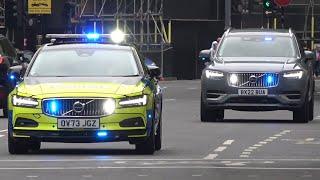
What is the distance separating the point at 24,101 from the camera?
1465 cm

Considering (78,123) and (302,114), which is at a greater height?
(78,123)

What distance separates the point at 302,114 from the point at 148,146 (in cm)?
827

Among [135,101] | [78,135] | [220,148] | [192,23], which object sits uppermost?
[135,101]

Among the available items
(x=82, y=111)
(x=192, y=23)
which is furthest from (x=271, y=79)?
(x=192, y=23)

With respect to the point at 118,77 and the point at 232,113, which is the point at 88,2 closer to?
the point at 232,113

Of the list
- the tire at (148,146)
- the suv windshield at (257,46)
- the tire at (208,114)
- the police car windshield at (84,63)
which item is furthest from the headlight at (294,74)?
the tire at (148,146)

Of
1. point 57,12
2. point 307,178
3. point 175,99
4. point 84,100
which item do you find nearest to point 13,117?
point 84,100

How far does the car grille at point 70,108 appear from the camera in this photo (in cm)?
1455

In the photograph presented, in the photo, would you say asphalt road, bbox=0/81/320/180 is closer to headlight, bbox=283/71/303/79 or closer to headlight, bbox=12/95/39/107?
headlight, bbox=12/95/39/107

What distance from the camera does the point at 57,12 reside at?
2411 inches

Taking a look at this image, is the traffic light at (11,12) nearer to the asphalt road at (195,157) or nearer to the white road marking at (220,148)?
the asphalt road at (195,157)

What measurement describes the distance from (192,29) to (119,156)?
4408cm

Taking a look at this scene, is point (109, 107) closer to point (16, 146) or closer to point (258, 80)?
point (16, 146)

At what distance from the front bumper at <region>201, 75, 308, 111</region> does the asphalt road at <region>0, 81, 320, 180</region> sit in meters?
0.46
